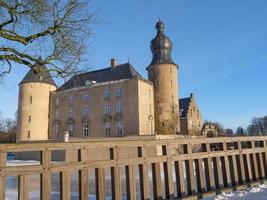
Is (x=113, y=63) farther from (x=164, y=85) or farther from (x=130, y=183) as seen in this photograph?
(x=130, y=183)

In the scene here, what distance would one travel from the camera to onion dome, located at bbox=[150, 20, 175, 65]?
163 feet

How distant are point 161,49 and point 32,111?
2462 centimetres

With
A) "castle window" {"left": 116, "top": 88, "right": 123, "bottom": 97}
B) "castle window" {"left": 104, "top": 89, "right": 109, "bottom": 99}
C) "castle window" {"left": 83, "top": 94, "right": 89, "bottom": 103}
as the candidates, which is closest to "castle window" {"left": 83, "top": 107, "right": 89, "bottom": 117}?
"castle window" {"left": 83, "top": 94, "right": 89, "bottom": 103}

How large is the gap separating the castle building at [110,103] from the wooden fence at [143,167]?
3408cm

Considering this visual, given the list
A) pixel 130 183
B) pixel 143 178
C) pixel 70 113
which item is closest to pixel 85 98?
pixel 70 113

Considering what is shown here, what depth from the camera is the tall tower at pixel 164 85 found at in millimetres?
48500

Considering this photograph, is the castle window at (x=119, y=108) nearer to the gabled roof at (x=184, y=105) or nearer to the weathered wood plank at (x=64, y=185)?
the gabled roof at (x=184, y=105)

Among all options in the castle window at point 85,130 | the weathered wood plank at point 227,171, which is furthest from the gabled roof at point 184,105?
the weathered wood plank at point 227,171

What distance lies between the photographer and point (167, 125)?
4822 centimetres

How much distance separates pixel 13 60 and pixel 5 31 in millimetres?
812

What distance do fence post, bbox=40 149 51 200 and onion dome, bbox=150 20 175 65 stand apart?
4504cm

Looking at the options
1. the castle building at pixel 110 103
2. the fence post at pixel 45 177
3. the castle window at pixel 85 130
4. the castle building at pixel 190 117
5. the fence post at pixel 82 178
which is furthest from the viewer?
the castle building at pixel 190 117

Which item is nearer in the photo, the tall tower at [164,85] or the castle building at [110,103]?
the castle building at [110,103]

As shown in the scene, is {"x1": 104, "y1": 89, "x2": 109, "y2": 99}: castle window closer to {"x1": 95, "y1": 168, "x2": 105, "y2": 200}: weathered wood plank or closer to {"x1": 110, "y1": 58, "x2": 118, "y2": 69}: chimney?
{"x1": 110, "y1": 58, "x2": 118, "y2": 69}: chimney
